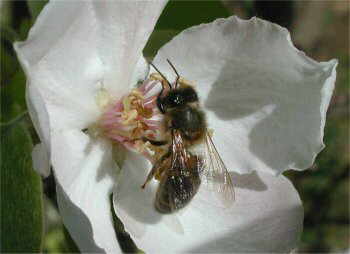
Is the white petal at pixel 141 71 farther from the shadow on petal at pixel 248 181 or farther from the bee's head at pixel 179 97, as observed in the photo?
the shadow on petal at pixel 248 181

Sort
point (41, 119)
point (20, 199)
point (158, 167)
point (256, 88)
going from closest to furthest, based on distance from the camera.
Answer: point (41, 119), point (20, 199), point (158, 167), point (256, 88)

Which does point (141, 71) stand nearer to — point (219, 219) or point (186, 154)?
point (186, 154)

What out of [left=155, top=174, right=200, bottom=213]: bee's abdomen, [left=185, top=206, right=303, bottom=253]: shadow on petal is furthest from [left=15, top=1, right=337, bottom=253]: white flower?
[left=155, top=174, right=200, bottom=213]: bee's abdomen

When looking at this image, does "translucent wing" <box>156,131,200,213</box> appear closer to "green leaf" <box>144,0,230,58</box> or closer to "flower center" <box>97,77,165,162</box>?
"flower center" <box>97,77,165,162</box>

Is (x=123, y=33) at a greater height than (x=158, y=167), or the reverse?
(x=123, y=33)

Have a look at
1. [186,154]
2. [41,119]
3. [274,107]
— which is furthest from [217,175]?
[41,119]

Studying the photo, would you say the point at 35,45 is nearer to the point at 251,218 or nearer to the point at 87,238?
the point at 87,238
